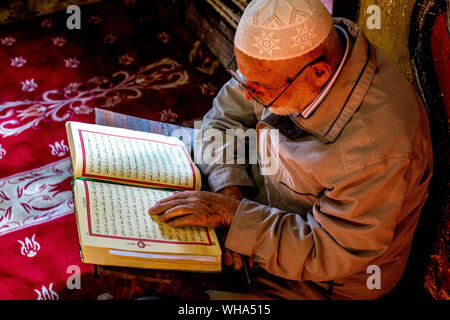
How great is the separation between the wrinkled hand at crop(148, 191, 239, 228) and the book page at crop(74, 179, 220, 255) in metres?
0.02

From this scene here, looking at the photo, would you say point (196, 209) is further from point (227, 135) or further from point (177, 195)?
point (227, 135)

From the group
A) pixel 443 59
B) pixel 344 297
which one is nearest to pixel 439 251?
pixel 344 297

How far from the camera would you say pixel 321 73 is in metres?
1.17

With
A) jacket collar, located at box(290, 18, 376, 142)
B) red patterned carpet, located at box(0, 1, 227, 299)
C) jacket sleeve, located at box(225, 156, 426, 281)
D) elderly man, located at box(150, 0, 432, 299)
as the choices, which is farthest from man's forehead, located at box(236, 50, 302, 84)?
red patterned carpet, located at box(0, 1, 227, 299)

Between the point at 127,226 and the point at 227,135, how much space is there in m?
0.56

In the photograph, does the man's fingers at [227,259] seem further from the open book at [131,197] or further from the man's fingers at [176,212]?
the man's fingers at [176,212]

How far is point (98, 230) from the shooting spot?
114 centimetres

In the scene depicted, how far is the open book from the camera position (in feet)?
3.71

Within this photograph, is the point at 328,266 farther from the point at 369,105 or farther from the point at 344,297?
the point at 369,105

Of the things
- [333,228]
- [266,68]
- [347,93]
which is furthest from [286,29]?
[333,228]

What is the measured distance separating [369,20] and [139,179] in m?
0.94

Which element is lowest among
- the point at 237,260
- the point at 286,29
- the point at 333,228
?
the point at 237,260

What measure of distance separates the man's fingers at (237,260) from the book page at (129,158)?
0.89ft

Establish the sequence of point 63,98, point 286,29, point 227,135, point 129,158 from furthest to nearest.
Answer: point 63,98
point 227,135
point 129,158
point 286,29
